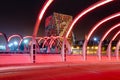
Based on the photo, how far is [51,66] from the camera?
875 inches

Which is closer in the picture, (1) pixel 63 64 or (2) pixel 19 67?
(2) pixel 19 67

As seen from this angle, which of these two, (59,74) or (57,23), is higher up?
(57,23)

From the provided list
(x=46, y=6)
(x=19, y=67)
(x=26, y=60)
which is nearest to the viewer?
(x=19, y=67)

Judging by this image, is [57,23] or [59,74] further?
[57,23]

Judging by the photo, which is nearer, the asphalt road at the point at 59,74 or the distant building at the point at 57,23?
the asphalt road at the point at 59,74

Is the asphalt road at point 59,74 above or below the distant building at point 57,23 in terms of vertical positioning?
below

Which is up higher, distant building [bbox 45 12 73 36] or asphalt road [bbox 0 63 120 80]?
distant building [bbox 45 12 73 36]

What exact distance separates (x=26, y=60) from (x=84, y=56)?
849 cm

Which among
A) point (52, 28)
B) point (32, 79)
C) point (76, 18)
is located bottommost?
point (32, 79)

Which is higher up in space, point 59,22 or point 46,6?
point 59,22

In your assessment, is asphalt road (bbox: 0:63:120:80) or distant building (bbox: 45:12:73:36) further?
distant building (bbox: 45:12:73:36)

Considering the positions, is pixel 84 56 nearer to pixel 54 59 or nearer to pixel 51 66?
pixel 54 59

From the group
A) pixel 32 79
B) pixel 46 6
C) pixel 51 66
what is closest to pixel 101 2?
pixel 46 6

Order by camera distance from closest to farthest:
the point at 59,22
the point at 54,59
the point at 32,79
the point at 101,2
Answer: the point at 32,79 < the point at 101,2 < the point at 54,59 < the point at 59,22
